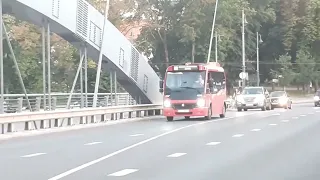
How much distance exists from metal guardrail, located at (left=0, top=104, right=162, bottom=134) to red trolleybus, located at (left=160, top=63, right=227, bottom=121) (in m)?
2.15

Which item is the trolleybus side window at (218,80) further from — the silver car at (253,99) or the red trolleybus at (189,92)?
the silver car at (253,99)

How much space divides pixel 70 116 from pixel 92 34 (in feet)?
17.9

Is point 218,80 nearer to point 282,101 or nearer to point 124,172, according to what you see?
point 282,101

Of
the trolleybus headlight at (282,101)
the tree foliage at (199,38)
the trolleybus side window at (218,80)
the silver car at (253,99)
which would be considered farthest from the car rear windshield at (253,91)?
the tree foliage at (199,38)

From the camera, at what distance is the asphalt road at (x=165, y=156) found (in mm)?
12344

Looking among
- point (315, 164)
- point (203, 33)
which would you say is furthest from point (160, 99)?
point (203, 33)

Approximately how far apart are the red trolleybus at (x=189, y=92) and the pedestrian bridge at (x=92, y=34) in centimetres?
A: 240

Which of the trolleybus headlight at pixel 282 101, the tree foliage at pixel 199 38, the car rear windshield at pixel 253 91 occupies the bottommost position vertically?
the trolleybus headlight at pixel 282 101

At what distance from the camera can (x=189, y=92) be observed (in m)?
→ 34.1

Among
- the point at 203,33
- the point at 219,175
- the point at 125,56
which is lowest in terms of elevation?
the point at 219,175

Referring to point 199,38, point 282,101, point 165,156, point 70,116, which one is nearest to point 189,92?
point 70,116

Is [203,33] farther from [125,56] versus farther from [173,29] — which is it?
[125,56]

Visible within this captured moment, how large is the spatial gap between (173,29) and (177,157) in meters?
61.9

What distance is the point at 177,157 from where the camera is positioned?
1539 cm
